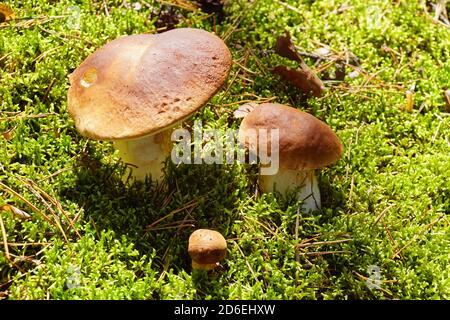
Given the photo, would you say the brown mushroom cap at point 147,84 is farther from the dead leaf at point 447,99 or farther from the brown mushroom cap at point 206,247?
the dead leaf at point 447,99

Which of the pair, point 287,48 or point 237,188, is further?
point 287,48

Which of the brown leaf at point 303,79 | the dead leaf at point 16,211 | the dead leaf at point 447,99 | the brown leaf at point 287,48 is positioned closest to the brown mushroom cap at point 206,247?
the dead leaf at point 16,211

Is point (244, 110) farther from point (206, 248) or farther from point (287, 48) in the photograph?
point (206, 248)

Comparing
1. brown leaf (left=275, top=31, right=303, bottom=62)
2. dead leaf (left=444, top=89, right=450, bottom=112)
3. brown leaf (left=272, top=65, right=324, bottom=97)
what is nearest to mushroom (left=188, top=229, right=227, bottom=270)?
brown leaf (left=272, top=65, right=324, bottom=97)

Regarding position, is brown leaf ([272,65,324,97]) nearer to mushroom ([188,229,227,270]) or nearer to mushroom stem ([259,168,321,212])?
mushroom stem ([259,168,321,212])

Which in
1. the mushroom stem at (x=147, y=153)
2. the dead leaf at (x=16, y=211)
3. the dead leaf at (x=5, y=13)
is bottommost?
the dead leaf at (x=16, y=211)

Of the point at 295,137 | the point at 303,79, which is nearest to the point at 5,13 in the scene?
the point at 303,79
